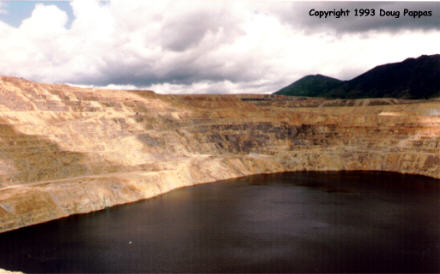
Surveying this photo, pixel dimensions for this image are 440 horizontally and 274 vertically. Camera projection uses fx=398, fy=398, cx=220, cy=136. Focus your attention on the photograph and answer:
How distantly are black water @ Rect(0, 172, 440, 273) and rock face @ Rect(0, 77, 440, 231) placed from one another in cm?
775

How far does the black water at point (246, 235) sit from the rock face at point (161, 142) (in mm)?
7746

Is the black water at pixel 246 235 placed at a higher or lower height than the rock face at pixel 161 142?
lower

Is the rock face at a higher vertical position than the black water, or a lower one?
higher

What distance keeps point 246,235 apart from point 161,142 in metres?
63.5

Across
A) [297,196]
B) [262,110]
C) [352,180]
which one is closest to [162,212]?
[297,196]

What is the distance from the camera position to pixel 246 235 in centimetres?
5969

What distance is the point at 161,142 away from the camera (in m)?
118

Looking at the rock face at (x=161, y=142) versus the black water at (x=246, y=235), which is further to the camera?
the rock face at (x=161, y=142)

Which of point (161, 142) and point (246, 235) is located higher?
point (161, 142)

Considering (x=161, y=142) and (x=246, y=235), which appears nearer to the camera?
(x=246, y=235)

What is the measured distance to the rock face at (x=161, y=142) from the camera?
266ft

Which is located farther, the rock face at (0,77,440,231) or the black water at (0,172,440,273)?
the rock face at (0,77,440,231)

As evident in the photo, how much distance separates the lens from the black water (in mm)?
48000

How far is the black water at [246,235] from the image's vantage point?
157ft
